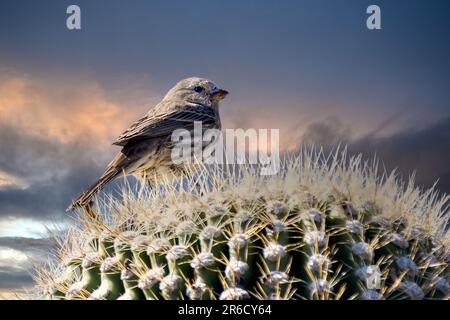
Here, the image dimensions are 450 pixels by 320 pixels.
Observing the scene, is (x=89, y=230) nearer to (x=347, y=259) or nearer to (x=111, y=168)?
(x=347, y=259)

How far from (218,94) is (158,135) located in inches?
52.9

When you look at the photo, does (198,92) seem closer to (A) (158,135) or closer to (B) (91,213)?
(A) (158,135)

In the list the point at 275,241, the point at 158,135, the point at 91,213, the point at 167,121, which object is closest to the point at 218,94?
the point at 167,121

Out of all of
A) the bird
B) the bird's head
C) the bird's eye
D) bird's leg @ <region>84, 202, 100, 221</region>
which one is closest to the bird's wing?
the bird

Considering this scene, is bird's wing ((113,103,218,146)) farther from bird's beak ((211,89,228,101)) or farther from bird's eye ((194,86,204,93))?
bird's eye ((194,86,204,93))

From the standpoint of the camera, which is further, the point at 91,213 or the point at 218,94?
the point at 218,94

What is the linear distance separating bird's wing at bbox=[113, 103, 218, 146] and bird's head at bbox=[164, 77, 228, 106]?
7.6 inches

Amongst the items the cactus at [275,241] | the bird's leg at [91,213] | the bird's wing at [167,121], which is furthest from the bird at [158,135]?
the cactus at [275,241]

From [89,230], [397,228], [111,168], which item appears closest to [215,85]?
[111,168]

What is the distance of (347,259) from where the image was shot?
2326 millimetres

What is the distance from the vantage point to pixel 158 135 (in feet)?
17.2

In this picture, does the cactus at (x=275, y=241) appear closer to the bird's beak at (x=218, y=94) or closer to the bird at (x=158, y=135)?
the bird at (x=158, y=135)

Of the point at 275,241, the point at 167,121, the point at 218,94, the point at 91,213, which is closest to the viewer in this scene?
the point at 275,241
